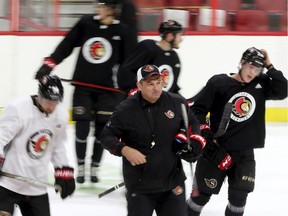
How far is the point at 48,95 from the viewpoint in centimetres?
334

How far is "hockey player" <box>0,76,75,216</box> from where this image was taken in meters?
3.34

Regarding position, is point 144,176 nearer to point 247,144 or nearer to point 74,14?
point 247,144

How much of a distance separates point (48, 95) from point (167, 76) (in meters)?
1.65

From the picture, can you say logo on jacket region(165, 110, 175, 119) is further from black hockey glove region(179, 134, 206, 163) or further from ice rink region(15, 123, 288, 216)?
ice rink region(15, 123, 288, 216)

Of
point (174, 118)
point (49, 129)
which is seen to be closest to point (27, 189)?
point (49, 129)

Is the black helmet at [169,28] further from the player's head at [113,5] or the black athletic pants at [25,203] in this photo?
the black athletic pants at [25,203]

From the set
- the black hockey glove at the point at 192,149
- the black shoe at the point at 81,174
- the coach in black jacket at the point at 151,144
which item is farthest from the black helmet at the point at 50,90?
the black shoe at the point at 81,174

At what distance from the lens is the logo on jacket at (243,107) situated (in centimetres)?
Answer: 405

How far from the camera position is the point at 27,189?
342 cm

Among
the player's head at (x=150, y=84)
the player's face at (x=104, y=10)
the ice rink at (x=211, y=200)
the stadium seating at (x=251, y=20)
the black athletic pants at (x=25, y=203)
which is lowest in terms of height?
the ice rink at (x=211, y=200)

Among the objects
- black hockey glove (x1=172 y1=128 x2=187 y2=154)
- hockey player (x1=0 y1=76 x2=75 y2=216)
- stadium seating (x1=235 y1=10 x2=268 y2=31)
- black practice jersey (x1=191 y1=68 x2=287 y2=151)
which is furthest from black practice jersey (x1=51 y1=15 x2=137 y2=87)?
stadium seating (x1=235 y1=10 x2=268 y2=31)

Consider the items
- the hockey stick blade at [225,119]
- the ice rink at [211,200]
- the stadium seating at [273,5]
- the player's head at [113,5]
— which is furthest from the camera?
the stadium seating at [273,5]

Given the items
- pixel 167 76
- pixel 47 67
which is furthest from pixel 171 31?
pixel 47 67

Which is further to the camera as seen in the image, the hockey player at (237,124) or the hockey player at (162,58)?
the hockey player at (162,58)
